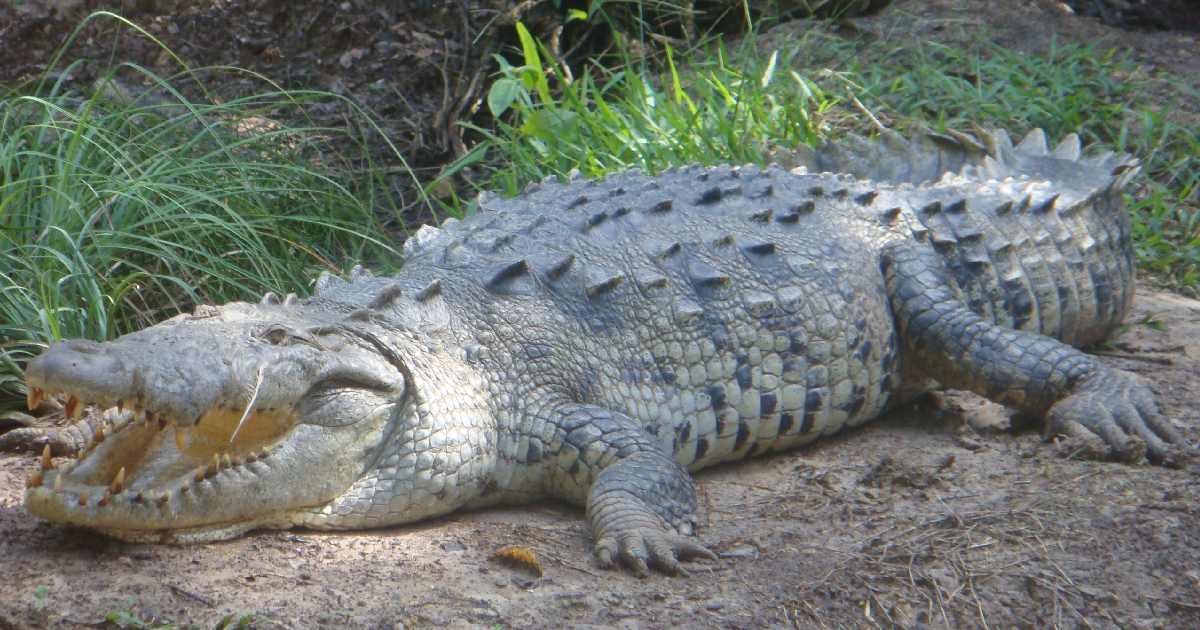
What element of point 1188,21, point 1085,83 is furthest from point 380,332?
point 1188,21

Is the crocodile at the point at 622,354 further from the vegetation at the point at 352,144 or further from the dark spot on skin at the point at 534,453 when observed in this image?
the vegetation at the point at 352,144

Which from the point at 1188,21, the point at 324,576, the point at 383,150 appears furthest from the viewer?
the point at 1188,21

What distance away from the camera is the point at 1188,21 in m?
8.38

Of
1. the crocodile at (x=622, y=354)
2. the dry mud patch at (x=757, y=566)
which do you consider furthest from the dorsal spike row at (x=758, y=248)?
the dry mud patch at (x=757, y=566)

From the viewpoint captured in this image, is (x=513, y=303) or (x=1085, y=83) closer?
(x=513, y=303)

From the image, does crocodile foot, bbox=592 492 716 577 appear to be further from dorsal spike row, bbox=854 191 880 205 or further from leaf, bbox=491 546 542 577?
dorsal spike row, bbox=854 191 880 205

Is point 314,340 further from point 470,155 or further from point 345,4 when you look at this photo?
point 345,4

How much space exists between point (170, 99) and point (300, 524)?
430cm

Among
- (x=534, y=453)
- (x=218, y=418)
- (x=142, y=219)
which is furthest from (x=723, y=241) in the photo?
(x=142, y=219)

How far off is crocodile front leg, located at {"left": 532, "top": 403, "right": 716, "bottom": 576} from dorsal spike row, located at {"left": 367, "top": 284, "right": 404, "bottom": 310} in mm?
581

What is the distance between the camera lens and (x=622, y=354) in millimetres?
3738

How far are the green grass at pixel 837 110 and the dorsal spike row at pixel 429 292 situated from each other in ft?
7.84

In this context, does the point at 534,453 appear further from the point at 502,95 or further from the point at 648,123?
the point at 502,95

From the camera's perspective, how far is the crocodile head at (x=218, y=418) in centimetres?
275
